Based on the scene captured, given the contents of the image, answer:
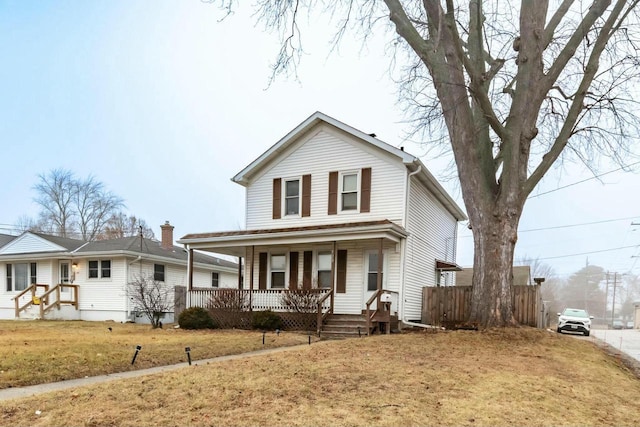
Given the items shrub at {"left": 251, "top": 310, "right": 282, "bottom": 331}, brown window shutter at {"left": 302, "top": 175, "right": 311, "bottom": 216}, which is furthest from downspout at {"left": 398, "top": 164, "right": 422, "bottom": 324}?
shrub at {"left": 251, "top": 310, "right": 282, "bottom": 331}

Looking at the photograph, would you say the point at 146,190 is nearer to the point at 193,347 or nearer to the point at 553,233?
the point at 553,233

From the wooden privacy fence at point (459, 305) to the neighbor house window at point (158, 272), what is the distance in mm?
13380

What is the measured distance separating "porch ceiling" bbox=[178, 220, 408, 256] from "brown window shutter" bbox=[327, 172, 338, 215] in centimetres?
120

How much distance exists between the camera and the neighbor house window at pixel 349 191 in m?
Answer: 14.7

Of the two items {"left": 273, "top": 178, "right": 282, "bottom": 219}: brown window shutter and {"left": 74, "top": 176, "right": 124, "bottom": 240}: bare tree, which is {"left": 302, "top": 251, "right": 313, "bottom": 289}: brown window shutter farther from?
{"left": 74, "top": 176, "right": 124, "bottom": 240}: bare tree

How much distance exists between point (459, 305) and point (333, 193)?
566cm

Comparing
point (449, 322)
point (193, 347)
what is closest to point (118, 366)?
point (193, 347)

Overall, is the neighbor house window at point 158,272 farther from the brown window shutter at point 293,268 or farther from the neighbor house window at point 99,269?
the brown window shutter at point 293,268

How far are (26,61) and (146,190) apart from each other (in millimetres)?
65761

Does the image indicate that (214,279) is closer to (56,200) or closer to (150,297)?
(150,297)

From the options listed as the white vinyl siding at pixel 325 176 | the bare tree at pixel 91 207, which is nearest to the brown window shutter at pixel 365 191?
the white vinyl siding at pixel 325 176

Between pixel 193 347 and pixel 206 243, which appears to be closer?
pixel 193 347

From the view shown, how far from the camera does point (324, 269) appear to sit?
48.6 feet

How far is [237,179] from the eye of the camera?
1653cm
